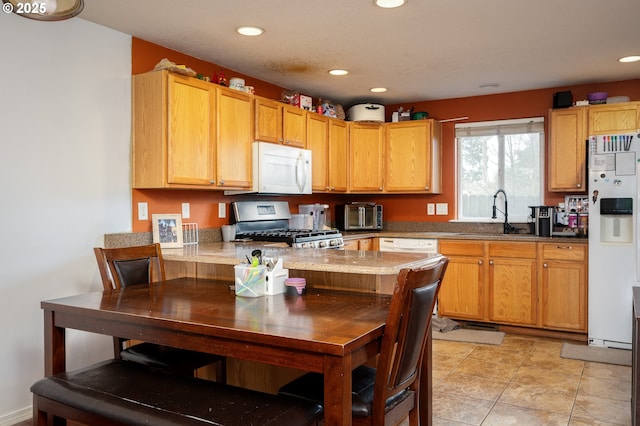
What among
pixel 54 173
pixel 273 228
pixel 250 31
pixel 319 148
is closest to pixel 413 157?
pixel 319 148

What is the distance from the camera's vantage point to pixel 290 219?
4934 millimetres

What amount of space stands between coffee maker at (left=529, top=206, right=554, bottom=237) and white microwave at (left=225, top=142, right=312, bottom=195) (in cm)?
219

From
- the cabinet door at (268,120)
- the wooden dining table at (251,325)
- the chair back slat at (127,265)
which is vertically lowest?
the wooden dining table at (251,325)

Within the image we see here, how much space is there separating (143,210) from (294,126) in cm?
162

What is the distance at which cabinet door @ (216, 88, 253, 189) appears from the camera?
12.1ft

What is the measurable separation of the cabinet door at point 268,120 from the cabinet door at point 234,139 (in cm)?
7

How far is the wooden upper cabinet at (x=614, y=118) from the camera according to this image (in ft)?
14.4

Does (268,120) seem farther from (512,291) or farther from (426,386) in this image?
(512,291)

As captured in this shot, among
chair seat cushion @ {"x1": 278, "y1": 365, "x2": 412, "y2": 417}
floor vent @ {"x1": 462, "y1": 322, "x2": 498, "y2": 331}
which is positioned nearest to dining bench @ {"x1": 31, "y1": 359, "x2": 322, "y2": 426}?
chair seat cushion @ {"x1": 278, "y1": 365, "x2": 412, "y2": 417}

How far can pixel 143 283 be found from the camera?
2.76m

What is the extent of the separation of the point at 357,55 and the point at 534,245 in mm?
2323

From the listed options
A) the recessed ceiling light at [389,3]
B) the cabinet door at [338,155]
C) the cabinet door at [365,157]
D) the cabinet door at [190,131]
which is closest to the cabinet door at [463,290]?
the cabinet door at [365,157]

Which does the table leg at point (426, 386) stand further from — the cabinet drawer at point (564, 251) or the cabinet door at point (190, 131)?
the cabinet drawer at point (564, 251)

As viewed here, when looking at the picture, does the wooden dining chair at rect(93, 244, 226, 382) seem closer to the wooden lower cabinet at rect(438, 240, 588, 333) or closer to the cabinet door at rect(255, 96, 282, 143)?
the cabinet door at rect(255, 96, 282, 143)
